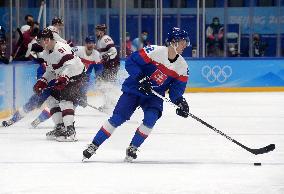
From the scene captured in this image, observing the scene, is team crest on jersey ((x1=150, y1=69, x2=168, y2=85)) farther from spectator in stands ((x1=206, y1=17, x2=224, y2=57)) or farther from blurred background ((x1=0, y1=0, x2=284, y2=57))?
spectator in stands ((x1=206, y1=17, x2=224, y2=57))

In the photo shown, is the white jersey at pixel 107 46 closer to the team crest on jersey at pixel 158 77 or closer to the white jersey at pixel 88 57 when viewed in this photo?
the white jersey at pixel 88 57

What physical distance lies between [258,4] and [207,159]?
37.6 feet

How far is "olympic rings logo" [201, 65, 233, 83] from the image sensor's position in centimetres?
1753

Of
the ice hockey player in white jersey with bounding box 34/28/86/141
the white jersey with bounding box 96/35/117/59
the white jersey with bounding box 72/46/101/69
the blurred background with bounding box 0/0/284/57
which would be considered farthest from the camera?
the blurred background with bounding box 0/0/284/57

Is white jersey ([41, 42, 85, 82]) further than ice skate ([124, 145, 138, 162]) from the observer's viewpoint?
Yes

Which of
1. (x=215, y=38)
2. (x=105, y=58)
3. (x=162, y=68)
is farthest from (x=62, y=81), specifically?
(x=215, y=38)

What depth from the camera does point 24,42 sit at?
12.2 m

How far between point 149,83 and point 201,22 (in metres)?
10.9

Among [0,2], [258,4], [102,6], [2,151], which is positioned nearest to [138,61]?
[2,151]

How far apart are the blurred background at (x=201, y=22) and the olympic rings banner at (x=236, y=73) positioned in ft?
0.53

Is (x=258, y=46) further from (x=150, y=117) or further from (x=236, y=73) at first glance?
(x=150, y=117)

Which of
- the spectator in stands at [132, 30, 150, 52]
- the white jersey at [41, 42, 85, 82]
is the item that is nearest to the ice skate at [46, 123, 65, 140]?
the white jersey at [41, 42, 85, 82]

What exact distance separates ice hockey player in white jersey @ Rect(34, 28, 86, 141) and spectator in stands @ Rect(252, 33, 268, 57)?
9.17 m

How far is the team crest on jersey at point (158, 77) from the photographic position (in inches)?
268
